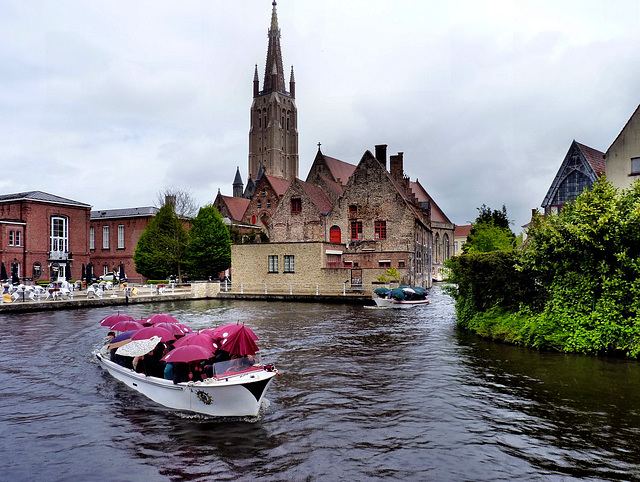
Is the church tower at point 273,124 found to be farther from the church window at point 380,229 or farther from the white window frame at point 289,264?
the white window frame at point 289,264

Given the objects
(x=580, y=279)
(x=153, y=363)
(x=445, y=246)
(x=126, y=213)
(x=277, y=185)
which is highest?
(x=277, y=185)

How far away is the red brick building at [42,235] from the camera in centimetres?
4812

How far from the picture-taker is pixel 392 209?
1887 inches

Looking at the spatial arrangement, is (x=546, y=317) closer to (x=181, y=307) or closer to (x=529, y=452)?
(x=529, y=452)

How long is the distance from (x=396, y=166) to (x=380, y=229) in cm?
958

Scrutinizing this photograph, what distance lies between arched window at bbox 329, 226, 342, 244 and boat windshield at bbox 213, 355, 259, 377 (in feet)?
131

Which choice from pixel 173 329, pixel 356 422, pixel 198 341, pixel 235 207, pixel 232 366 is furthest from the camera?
pixel 235 207

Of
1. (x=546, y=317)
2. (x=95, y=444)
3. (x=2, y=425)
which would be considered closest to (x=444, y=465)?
(x=95, y=444)

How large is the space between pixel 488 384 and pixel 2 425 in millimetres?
11332

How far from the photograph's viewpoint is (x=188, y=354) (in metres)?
10.5

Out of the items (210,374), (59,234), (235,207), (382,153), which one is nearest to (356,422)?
(210,374)

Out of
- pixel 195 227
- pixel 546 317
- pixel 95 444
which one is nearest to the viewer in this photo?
pixel 95 444

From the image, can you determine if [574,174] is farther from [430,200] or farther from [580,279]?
[430,200]

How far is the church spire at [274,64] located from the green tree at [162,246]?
229 ft
